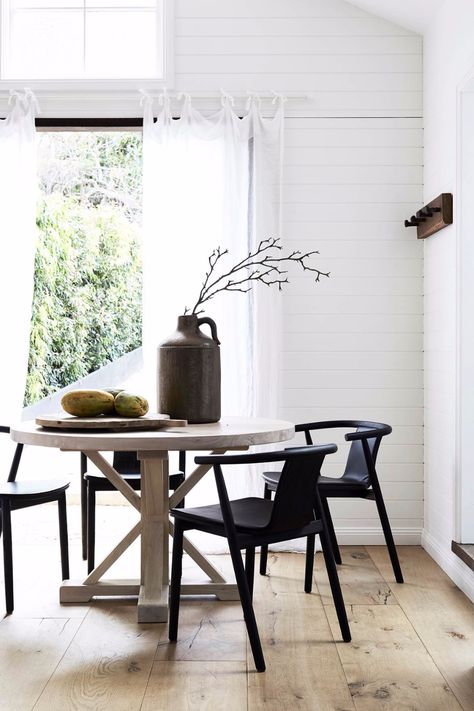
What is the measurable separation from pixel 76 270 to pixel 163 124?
8.61ft

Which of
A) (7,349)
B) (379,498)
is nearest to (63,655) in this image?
(379,498)

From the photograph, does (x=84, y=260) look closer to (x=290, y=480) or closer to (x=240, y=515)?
(x=240, y=515)

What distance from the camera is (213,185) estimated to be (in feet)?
14.0

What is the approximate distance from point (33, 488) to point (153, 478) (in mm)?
515

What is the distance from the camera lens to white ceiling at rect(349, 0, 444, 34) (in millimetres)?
3996

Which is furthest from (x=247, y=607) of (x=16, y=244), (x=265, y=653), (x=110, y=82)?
(x=110, y=82)

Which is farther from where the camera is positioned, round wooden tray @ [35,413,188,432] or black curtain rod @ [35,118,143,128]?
black curtain rod @ [35,118,143,128]

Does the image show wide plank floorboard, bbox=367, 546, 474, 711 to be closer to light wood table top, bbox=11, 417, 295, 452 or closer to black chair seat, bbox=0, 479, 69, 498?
light wood table top, bbox=11, 417, 295, 452

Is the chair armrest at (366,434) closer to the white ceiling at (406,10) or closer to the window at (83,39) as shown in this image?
the white ceiling at (406,10)

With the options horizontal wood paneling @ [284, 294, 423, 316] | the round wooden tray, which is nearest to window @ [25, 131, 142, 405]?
horizontal wood paneling @ [284, 294, 423, 316]

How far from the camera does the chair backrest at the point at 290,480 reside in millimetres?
2512

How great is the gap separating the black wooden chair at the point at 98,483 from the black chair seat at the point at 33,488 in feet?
0.54

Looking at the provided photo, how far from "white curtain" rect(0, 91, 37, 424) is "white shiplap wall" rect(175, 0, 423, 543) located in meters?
0.89

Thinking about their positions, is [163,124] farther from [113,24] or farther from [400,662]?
[400,662]
